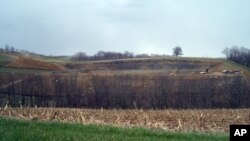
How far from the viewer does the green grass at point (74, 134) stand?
962 cm

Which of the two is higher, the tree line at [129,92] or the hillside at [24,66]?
the hillside at [24,66]

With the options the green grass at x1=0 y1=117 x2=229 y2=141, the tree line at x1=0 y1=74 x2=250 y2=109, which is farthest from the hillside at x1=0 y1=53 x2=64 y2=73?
the green grass at x1=0 y1=117 x2=229 y2=141

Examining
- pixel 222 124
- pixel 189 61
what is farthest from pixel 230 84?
pixel 189 61

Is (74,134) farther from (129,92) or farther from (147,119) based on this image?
(129,92)

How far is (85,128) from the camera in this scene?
37.3ft

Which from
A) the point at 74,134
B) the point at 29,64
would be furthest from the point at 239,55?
the point at 74,134

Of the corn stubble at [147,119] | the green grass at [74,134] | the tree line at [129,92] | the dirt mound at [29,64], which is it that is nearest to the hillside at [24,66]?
the dirt mound at [29,64]

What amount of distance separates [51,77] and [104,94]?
1100cm

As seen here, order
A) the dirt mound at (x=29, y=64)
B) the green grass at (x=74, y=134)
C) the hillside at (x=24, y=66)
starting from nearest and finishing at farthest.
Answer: the green grass at (x=74, y=134), the hillside at (x=24, y=66), the dirt mound at (x=29, y=64)

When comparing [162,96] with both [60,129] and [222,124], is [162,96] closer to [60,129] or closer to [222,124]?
[222,124]

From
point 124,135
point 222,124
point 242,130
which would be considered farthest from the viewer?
point 222,124

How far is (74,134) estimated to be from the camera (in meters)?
10.2

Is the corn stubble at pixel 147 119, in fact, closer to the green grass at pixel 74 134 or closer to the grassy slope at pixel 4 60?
the green grass at pixel 74 134

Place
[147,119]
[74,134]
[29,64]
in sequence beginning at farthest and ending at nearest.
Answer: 1. [29,64]
2. [147,119]
3. [74,134]
